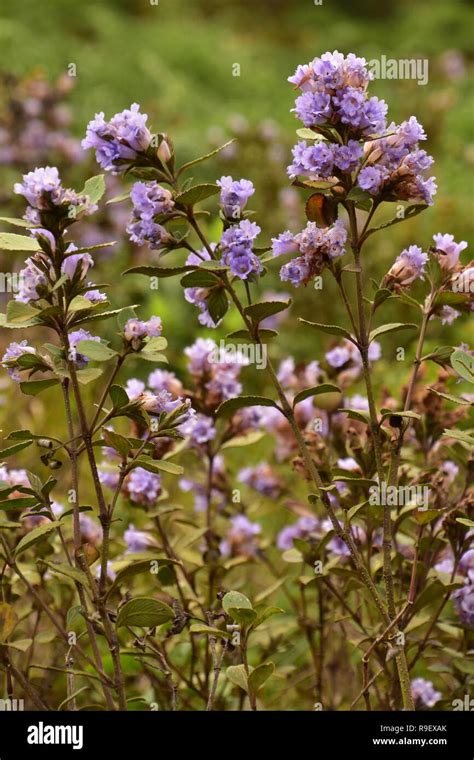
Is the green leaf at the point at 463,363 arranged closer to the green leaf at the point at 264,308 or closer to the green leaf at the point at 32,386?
the green leaf at the point at 264,308

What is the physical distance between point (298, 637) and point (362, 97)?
36.1 inches

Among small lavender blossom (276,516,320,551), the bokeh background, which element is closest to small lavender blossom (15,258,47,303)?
small lavender blossom (276,516,320,551)

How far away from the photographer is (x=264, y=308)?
914 mm

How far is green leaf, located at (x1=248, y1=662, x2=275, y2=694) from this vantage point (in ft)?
3.02

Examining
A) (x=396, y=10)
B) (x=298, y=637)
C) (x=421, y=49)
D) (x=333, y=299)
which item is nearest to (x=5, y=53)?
(x=333, y=299)

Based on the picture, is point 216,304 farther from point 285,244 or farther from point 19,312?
point 19,312

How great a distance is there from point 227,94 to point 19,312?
16.3ft

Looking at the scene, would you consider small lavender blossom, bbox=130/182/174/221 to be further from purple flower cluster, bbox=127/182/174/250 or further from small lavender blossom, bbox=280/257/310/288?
small lavender blossom, bbox=280/257/310/288

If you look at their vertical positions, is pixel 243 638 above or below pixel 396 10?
below

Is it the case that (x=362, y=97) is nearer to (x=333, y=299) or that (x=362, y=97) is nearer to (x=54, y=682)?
(x=54, y=682)

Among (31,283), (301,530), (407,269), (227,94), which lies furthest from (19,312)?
(227,94)

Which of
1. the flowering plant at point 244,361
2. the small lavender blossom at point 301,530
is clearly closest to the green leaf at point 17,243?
the flowering plant at point 244,361

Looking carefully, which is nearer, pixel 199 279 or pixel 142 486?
pixel 199 279
